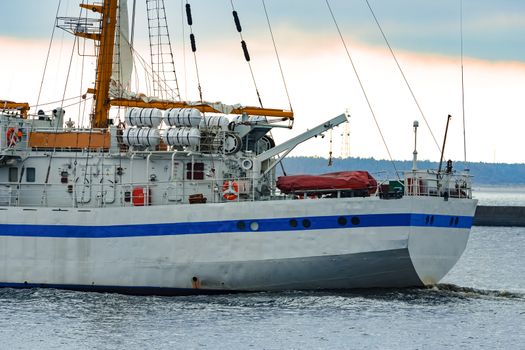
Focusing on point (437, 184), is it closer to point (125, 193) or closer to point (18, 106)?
point (125, 193)

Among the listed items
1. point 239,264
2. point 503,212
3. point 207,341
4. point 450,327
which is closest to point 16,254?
point 239,264

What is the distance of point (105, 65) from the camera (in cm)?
4359

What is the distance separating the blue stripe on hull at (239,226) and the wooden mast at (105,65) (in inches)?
209

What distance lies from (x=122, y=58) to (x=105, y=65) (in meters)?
2.01

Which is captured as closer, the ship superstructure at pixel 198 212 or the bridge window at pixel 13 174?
the ship superstructure at pixel 198 212

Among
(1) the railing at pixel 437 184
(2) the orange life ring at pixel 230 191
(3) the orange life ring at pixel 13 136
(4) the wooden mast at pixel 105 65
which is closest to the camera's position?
(1) the railing at pixel 437 184

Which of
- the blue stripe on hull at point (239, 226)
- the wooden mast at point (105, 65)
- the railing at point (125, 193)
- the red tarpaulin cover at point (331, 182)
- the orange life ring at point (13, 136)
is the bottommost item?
the blue stripe on hull at point (239, 226)

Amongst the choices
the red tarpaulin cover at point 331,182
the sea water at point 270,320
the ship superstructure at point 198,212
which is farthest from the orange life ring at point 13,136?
the red tarpaulin cover at point 331,182

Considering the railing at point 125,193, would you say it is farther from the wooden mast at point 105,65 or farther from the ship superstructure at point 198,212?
the wooden mast at point 105,65

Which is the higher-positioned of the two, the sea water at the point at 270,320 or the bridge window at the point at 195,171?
the bridge window at the point at 195,171

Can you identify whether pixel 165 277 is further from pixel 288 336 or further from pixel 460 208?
pixel 460 208

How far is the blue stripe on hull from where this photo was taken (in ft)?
123

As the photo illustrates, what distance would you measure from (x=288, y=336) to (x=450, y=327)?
17.7 ft

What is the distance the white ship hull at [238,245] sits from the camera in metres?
37.6
